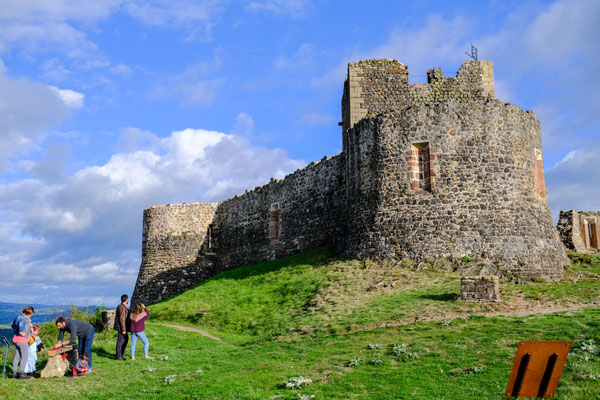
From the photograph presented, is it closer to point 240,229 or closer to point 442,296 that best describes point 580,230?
point 442,296

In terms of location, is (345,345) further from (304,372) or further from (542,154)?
(542,154)

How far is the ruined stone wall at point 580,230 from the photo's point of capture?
28922mm

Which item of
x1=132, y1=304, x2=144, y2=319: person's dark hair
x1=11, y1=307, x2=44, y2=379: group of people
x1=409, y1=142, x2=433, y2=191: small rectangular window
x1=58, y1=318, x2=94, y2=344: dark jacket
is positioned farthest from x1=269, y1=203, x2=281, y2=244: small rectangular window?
x1=11, y1=307, x2=44, y2=379: group of people

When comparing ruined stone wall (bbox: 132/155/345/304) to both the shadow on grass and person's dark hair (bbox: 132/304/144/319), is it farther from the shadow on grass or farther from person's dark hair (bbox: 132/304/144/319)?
person's dark hair (bbox: 132/304/144/319)

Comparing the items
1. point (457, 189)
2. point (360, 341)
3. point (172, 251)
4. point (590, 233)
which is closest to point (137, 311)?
point (360, 341)

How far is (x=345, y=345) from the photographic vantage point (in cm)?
1554

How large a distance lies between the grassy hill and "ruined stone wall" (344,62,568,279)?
1130mm

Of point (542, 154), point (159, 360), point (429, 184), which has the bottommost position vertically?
point (159, 360)

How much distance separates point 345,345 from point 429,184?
992 centimetres

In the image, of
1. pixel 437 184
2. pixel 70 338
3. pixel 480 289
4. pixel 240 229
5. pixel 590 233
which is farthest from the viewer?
pixel 240 229

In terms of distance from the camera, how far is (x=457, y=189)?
2273 centimetres

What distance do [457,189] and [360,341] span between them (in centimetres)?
952

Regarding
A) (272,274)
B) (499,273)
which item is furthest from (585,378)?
(272,274)

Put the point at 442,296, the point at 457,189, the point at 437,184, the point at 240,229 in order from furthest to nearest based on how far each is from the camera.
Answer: the point at 240,229 < the point at 437,184 < the point at 457,189 < the point at 442,296
